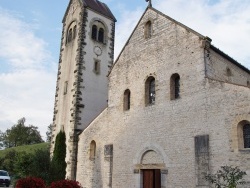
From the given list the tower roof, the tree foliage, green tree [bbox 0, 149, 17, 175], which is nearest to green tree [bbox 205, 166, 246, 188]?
the tower roof

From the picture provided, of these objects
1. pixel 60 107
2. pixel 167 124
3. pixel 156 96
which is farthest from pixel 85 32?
pixel 167 124

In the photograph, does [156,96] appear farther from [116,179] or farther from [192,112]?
[116,179]

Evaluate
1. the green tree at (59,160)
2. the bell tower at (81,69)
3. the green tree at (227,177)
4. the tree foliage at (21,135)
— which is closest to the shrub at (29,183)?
the green tree at (59,160)

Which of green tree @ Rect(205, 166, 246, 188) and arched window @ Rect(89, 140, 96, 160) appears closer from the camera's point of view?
green tree @ Rect(205, 166, 246, 188)

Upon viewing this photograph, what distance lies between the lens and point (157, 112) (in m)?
16.2

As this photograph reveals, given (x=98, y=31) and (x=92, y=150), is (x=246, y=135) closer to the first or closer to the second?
(x=92, y=150)

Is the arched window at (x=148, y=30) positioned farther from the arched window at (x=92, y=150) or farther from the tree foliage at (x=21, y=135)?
the tree foliage at (x=21, y=135)

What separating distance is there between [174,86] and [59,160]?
1018 centimetres

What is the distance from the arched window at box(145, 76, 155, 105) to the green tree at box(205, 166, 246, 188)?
18.8 ft

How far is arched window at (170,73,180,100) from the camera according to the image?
51.8 feet

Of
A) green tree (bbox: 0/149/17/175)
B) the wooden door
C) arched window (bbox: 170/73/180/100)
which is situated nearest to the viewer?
the wooden door

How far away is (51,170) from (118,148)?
4985 millimetres

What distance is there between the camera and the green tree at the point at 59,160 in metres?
19.7

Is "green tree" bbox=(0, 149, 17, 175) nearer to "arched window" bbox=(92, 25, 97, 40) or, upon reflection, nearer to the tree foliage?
"arched window" bbox=(92, 25, 97, 40)
